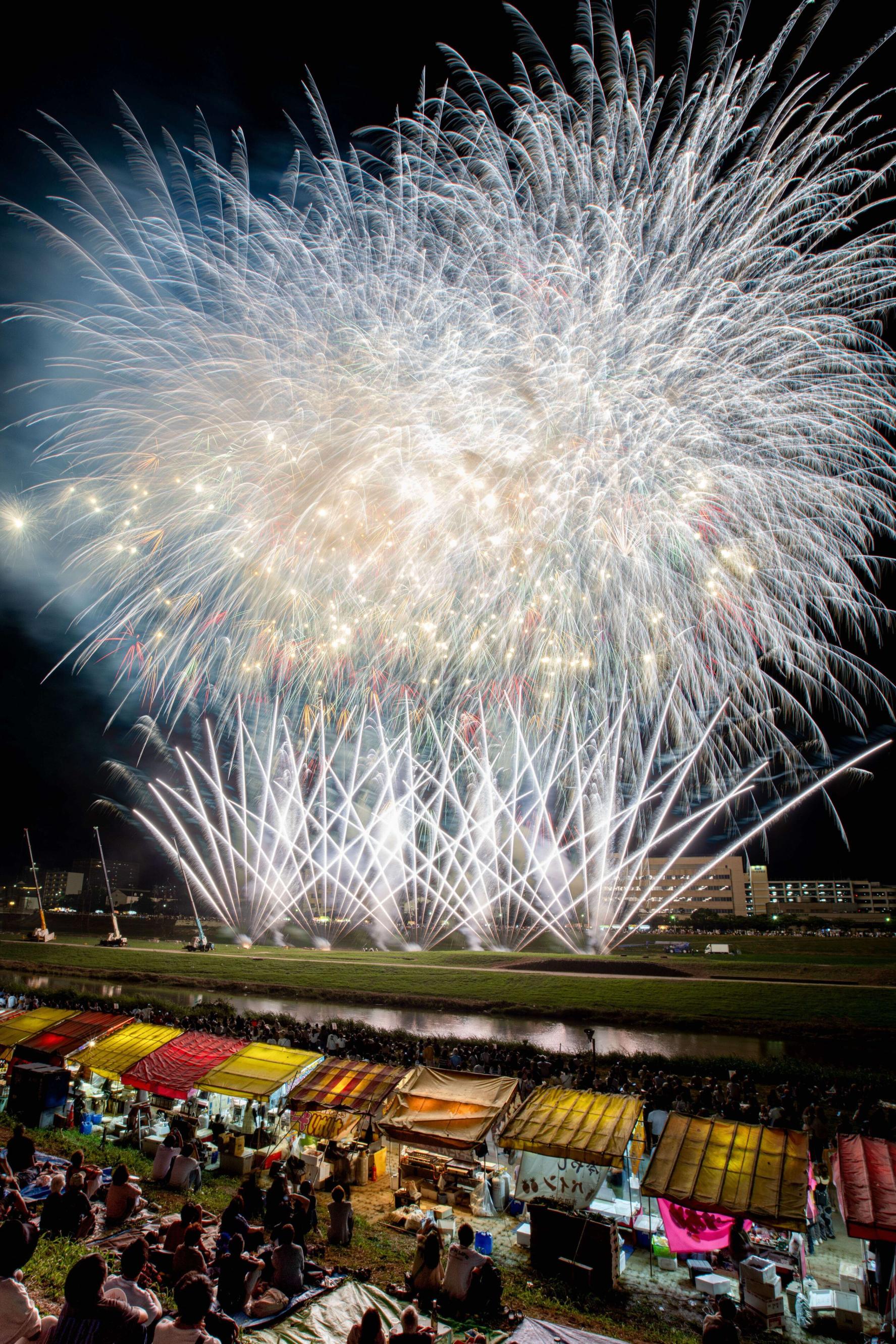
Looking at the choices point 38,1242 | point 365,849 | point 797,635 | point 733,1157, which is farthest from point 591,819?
point 38,1242

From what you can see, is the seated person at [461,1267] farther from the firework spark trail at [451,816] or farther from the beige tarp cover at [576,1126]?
the firework spark trail at [451,816]

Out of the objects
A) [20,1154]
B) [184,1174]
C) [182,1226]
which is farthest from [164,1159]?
[182,1226]

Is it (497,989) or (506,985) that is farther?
(506,985)

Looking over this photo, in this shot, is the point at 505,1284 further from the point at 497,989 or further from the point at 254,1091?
the point at 497,989

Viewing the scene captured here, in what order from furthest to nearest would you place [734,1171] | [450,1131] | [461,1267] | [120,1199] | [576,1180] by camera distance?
[450,1131], [576,1180], [120,1199], [734,1171], [461,1267]

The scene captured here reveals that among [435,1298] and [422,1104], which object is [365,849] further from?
[435,1298]

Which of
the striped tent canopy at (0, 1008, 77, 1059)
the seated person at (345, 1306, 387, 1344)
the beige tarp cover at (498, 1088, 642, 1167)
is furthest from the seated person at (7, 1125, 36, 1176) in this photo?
the striped tent canopy at (0, 1008, 77, 1059)

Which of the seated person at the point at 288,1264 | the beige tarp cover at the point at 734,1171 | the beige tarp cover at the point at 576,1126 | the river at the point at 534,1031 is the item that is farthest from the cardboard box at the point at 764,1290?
Result: the river at the point at 534,1031
